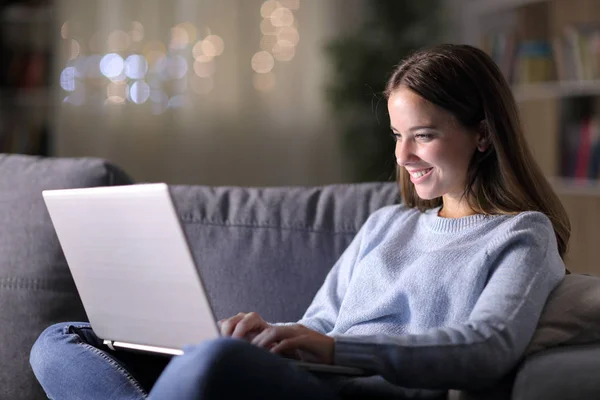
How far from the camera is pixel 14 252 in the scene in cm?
191

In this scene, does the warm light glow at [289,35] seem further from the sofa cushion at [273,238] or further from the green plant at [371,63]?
the sofa cushion at [273,238]

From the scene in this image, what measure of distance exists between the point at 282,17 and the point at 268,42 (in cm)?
14

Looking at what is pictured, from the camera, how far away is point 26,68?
15.0ft

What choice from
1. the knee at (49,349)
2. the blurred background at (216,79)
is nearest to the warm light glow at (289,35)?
the blurred background at (216,79)

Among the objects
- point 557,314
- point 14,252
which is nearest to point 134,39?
point 14,252

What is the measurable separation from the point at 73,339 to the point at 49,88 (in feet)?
10.7

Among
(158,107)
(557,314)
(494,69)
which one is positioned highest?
(494,69)

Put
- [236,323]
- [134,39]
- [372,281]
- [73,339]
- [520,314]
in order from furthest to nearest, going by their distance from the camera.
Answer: [134,39]
[372,281]
[73,339]
[236,323]
[520,314]

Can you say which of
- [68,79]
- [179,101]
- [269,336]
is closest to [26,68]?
[68,79]

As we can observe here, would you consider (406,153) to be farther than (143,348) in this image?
Yes

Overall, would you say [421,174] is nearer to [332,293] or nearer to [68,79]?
[332,293]

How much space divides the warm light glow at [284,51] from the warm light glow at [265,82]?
0.32 feet

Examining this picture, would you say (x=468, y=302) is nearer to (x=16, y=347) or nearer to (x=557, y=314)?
(x=557, y=314)

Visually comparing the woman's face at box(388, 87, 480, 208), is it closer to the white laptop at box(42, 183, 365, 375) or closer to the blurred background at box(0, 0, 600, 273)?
the white laptop at box(42, 183, 365, 375)
